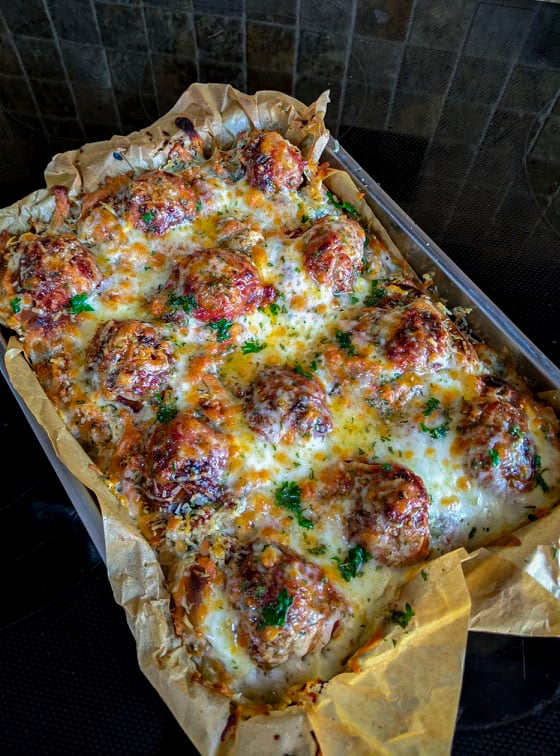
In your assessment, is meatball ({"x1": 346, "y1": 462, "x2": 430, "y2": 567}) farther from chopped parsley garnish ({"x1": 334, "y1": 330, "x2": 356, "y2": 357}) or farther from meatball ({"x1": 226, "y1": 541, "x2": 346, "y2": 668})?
chopped parsley garnish ({"x1": 334, "y1": 330, "x2": 356, "y2": 357})

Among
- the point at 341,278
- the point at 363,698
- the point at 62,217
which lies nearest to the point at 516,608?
the point at 363,698

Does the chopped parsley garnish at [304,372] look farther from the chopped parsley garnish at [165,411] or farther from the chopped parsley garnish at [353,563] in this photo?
the chopped parsley garnish at [353,563]

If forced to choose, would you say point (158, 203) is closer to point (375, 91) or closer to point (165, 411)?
point (165, 411)

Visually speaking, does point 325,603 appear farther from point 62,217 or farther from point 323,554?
point 62,217

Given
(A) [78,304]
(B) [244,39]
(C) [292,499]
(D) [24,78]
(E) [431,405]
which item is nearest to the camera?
(C) [292,499]

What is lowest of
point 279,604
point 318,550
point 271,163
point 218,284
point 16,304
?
point 318,550

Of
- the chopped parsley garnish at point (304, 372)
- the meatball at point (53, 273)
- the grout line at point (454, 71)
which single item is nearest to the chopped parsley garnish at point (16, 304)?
the meatball at point (53, 273)

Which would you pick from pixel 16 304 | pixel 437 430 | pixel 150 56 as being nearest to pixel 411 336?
pixel 437 430
